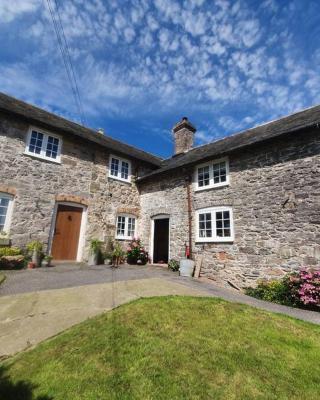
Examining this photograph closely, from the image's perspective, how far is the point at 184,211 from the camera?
11.8 meters

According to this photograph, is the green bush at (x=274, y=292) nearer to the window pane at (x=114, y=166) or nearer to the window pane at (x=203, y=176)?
the window pane at (x=203, y=176)

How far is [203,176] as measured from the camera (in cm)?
1151

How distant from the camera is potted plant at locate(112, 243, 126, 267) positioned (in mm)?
12281

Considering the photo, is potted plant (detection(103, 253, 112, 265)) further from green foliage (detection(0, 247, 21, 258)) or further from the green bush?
the green bush

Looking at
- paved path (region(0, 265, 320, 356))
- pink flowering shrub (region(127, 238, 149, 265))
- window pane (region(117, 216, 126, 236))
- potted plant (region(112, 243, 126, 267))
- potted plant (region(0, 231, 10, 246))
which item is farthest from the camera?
window pane (region(117, 216, 126, 236))

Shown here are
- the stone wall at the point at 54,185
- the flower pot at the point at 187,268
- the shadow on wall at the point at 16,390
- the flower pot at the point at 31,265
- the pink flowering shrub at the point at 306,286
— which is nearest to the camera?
the shadow on wall at the point at 16,390

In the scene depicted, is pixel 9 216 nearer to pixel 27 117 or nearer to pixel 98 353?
pixel 27 117

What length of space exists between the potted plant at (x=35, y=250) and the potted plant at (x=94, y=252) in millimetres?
2309

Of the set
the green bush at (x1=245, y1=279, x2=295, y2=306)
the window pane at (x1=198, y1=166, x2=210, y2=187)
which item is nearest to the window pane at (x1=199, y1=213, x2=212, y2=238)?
the window pane at (x1=198, y1=166, x2=210, y2=187)

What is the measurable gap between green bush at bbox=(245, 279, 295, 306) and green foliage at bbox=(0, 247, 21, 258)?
9.02m

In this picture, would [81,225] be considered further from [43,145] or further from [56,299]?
[56,299]

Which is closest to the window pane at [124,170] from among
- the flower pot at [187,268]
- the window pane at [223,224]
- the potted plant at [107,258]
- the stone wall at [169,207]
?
the stone wall at [169,207]

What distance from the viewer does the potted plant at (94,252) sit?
37.5ft

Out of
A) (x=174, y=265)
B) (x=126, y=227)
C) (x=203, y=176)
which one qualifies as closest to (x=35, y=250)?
(x=126, y=227)
